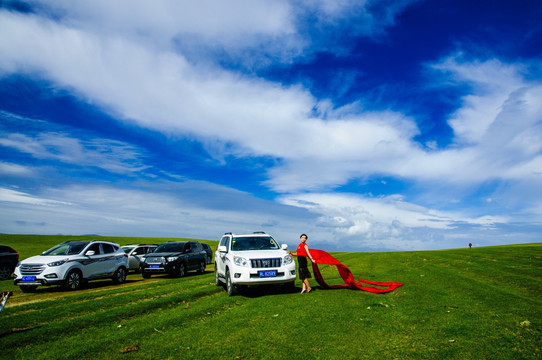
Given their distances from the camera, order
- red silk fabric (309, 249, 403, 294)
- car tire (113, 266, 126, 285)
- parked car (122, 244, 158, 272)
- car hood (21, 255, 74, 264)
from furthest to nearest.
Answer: parked car (122, 244, 158, 272)
car tire (113, 266, 126, 285)
car hood (21, 255, 74, 264)
red silk fabric (309, 249, 403, 294)

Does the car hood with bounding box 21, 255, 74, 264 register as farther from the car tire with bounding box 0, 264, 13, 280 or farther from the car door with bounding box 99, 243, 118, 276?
the car tire with bounding box 0, 264, 13, 280

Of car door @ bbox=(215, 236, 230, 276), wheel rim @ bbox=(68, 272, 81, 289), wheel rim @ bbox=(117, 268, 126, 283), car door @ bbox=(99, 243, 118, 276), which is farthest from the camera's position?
wheel rim @ bbox=(117, 268, 126, 283)

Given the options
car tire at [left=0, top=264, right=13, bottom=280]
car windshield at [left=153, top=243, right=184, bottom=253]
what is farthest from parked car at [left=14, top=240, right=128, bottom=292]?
car tire at [left=0, top=264, right=13, bottom=280]

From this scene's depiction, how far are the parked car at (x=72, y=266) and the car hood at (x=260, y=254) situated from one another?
7878 mm

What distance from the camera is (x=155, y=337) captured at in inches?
287

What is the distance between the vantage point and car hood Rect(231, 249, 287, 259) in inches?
464

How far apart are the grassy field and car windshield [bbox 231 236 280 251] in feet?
5.79

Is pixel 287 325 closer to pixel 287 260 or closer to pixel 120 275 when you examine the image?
pixel 287 260

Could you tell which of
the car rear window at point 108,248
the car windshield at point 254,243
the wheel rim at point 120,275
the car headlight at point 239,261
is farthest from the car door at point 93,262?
the car headlight at point 239,261

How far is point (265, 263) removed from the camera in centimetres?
1171

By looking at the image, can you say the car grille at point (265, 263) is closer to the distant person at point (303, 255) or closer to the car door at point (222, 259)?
the distant person at point (303, 255)

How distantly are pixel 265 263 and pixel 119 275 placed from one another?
10390mm

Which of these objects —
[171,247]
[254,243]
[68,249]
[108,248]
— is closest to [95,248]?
[108,248]

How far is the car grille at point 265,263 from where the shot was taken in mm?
11633
